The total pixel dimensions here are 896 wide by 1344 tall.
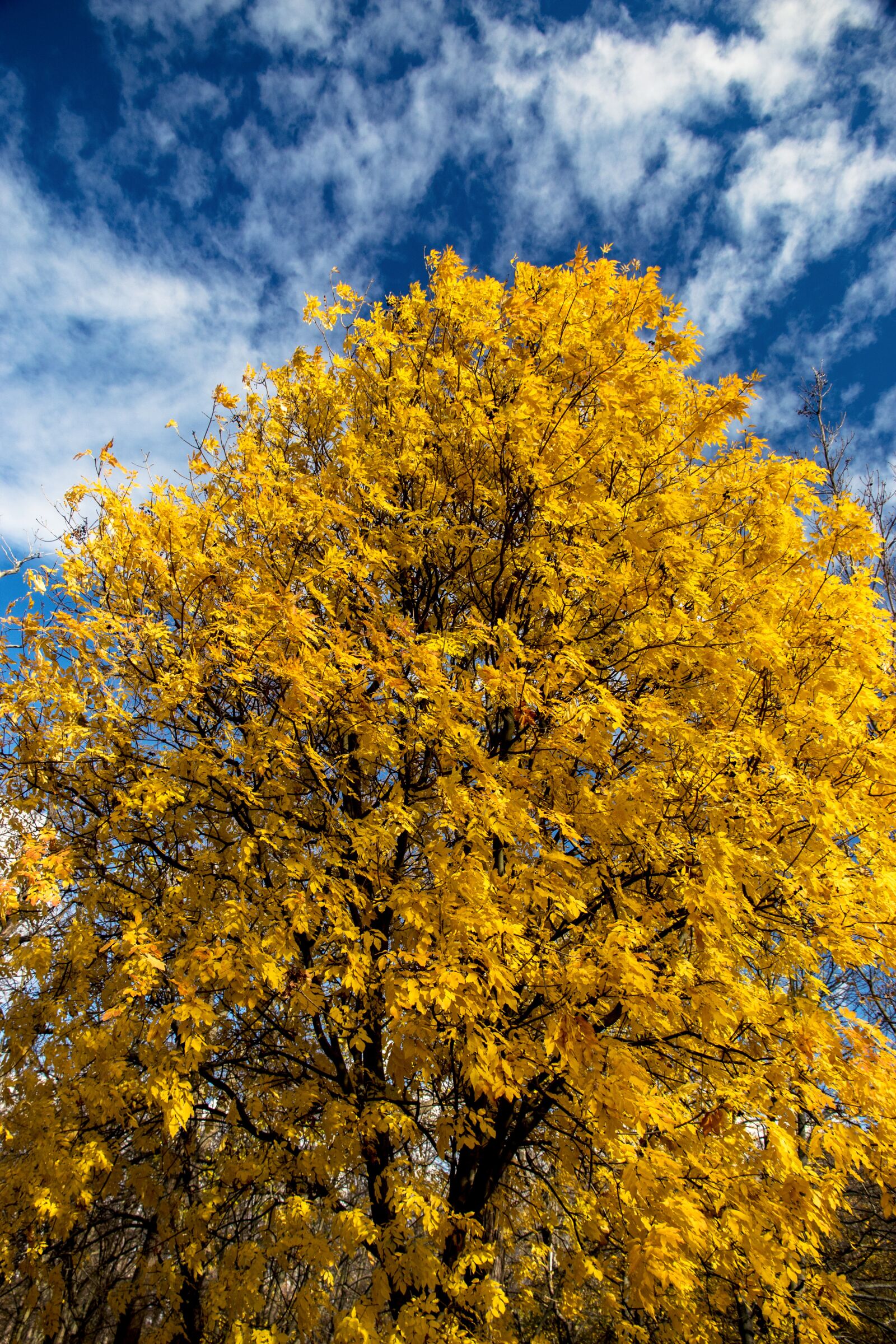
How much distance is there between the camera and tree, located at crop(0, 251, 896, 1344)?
315 cm

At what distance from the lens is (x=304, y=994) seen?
129 inches

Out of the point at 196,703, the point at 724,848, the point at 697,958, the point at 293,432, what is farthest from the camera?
the point at 293,432

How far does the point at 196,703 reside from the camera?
409 centimetres

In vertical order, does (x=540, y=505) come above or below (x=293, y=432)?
below

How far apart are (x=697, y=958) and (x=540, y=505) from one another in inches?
111

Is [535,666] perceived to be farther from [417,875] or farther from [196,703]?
[196,703]

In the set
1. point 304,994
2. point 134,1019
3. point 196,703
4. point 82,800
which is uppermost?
point 196,703

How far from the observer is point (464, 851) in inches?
153

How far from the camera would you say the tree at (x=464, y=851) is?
315 cm

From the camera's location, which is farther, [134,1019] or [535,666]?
[535,666]

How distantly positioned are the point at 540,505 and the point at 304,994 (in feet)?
10.3

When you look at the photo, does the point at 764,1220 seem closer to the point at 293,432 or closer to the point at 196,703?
the point at 196,703

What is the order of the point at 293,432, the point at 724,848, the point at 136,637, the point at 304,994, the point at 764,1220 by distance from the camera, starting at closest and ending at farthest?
the point at 764,1220 < the point at 724,848 < the point at 304,994 < the point at 136,637 < the point at 293,432

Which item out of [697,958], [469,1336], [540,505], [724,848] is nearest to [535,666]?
[540,505]
